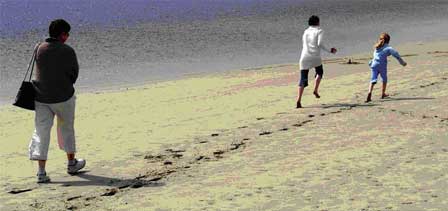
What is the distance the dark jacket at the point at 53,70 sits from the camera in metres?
7.29

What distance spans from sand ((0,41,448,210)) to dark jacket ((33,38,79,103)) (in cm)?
97

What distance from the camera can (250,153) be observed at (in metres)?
8.58

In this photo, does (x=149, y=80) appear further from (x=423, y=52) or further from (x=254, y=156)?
(x=254, y=156)

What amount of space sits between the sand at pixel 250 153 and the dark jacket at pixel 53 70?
97cm

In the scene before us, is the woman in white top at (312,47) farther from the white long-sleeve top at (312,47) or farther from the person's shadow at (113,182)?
the person's shadow at (113,182)

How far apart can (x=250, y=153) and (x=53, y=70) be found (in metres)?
2.63

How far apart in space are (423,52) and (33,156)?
56.2ft

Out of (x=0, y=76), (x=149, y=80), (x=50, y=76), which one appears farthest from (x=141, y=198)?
(x=0, y=76)

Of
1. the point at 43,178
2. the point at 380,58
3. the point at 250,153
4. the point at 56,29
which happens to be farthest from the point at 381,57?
the point at 43,178

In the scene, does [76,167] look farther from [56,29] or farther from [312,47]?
[312,47]

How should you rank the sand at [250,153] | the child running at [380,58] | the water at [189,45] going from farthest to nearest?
the water at [189,45], the child running at [380,58], the sand at [250,153]

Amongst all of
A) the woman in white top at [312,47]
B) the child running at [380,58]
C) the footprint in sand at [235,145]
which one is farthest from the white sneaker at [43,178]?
the child running at [380,58]

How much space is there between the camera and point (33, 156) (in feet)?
24.6

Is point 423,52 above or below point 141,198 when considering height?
above
